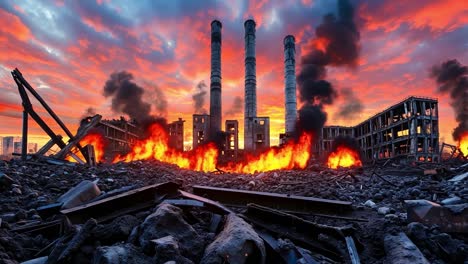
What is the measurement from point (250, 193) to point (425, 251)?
3.01 m

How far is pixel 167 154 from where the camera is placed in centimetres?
2255

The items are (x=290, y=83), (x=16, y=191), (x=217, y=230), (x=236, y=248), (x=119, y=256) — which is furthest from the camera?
(x=290, y=83)

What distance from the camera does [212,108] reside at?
2783 cm

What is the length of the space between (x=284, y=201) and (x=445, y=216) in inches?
97.1

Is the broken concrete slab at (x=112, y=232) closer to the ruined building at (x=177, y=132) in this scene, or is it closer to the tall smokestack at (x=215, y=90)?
the tall smokestack at (x=215, y=90)

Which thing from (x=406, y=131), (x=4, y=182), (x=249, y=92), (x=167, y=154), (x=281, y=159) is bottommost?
(x=281, y=159)

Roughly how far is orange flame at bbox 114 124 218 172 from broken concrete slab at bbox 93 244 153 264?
1922 cm

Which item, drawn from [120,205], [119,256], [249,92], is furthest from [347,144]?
[119,256]

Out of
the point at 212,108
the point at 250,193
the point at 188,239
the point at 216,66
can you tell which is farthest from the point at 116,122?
the point at 188,239

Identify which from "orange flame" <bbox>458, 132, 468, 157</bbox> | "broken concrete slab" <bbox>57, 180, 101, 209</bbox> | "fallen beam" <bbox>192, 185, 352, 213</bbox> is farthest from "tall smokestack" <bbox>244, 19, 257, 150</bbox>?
"orange flame" <bbox>458, 132, 468, 157</bbox>

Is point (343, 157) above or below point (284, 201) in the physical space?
above

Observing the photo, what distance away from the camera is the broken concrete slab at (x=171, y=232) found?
2.55 meters

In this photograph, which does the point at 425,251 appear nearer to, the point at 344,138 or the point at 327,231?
the point at 327,231

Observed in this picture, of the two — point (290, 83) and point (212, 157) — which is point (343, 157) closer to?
point (290, 83)
